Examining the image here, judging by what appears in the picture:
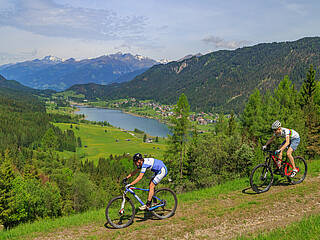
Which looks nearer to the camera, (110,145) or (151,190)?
(151,190)

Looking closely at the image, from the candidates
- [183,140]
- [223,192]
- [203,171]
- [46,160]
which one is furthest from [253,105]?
[46,160]

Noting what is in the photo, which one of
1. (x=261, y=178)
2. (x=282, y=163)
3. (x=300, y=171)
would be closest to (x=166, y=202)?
(x=261, y=178)

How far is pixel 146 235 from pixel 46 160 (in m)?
88.7

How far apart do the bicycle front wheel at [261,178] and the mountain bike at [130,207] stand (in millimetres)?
4859

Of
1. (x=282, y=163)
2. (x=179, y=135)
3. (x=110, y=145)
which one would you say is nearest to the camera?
(x=282, y=163)

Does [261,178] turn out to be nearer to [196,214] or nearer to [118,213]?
[196,214]

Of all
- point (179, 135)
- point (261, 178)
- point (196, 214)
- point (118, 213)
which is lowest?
point (196, 214)

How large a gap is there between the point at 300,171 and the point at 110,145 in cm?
15520

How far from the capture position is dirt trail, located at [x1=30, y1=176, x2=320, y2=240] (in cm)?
890

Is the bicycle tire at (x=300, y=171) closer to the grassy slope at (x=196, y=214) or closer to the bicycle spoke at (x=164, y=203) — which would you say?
the grassy slope at (x=196, y=214)

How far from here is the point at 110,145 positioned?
162000mm

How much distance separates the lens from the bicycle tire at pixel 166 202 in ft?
35.3

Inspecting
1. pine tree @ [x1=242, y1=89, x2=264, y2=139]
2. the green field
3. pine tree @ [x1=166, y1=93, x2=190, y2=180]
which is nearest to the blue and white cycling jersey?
pine tree @ [x1=166, y1=93, x2=190, y2=180]

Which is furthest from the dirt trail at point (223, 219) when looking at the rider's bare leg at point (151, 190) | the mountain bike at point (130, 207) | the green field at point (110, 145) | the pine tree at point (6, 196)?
the green field at point (110, 145)
